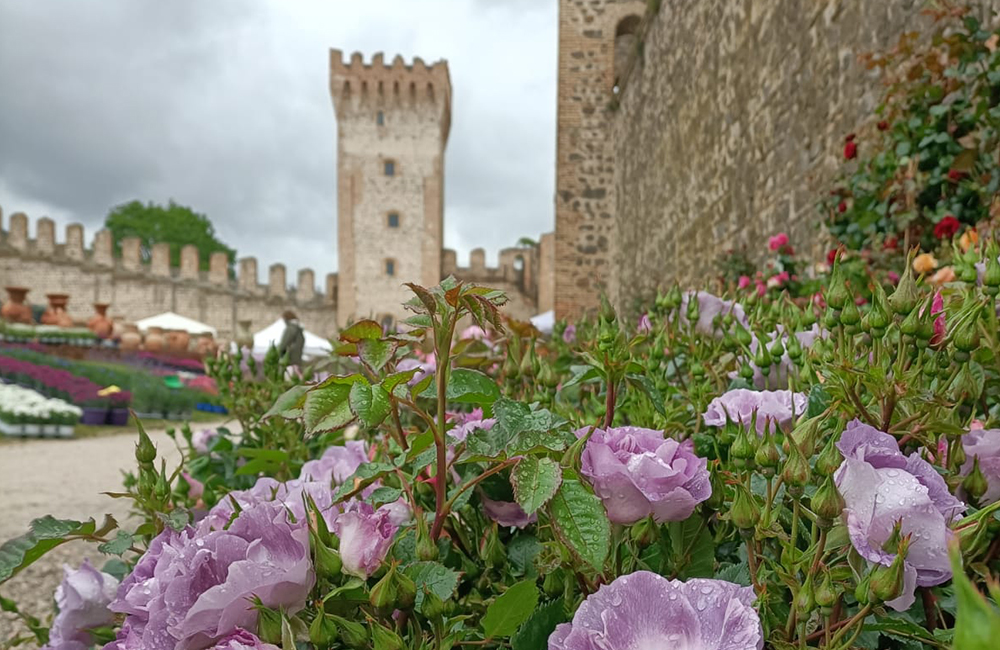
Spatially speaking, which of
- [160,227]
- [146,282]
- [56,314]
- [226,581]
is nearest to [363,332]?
[226,581]

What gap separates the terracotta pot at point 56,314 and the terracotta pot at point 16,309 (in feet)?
1.48

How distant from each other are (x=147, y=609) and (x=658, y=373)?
0.67 meters

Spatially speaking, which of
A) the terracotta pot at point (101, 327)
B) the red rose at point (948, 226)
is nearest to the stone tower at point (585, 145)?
the red rose at point (948, 226)

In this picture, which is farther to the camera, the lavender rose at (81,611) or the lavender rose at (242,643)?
the lavender rose at (81,611)

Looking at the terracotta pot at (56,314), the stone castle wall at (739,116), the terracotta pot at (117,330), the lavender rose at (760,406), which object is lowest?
the terracotta pot at (117,330)

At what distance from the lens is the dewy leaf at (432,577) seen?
0.56 m

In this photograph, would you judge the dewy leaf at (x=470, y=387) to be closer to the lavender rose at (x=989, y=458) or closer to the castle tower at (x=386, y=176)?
the lavender rose at (x=989, y=458)

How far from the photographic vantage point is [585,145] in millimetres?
11727

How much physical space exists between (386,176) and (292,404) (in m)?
27.5

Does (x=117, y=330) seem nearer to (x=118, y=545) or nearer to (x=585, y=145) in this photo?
(x=585, y=145)

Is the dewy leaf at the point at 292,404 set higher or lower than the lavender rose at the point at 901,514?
higher

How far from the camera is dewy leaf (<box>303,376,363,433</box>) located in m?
0.58

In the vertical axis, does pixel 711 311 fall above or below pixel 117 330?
above

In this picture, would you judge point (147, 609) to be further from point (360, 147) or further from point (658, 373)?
point (360, 147)
